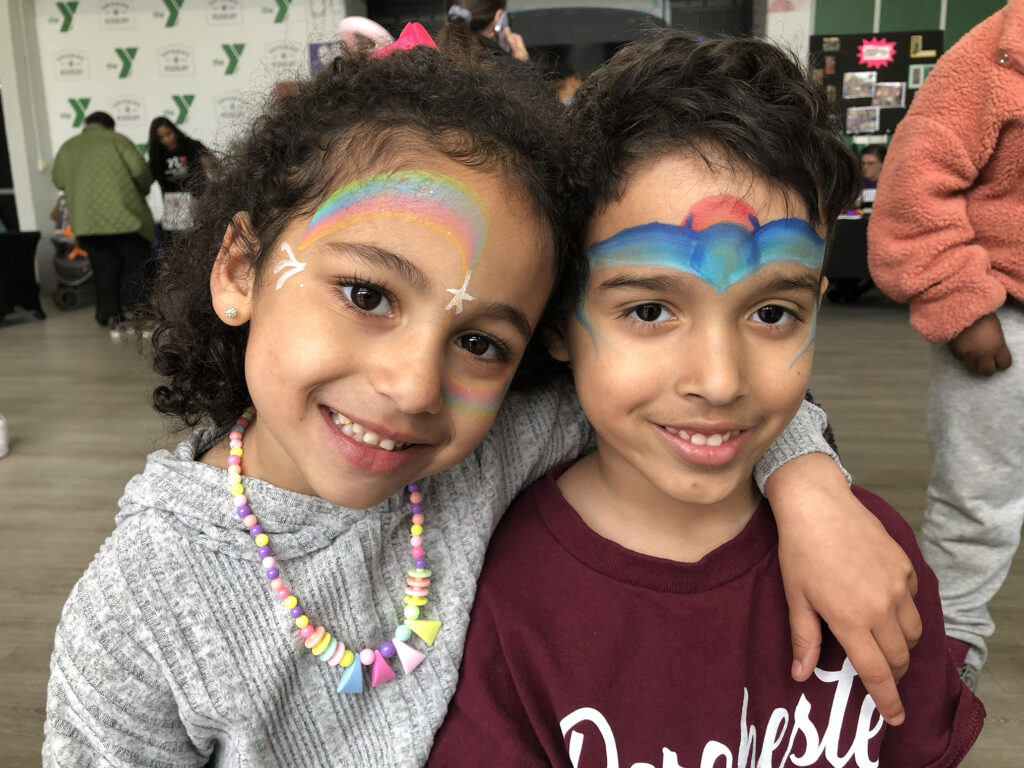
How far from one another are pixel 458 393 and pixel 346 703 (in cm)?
34

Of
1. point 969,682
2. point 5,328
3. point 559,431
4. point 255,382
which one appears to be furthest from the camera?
point 5,328

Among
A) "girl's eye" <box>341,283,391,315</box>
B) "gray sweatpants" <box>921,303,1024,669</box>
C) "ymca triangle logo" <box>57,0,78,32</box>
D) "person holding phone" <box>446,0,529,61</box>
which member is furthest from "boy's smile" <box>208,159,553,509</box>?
"ymca triangle logo" <box>57,0,78,32</box>

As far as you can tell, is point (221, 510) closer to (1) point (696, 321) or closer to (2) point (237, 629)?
(2) point (237, 629)

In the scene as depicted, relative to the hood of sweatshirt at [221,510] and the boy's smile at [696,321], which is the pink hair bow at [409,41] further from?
the hood of sweatshirt at [221,510]

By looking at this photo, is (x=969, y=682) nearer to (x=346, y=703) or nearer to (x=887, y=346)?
(x=346, y=703)

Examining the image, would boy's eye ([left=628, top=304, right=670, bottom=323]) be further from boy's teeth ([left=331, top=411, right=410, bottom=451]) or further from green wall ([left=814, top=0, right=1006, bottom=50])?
green wall ([left=814, top=0, right=1006, bottom=50])

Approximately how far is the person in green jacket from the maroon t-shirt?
4990 millimetres

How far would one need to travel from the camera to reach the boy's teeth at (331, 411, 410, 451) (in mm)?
746

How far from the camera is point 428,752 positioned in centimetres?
81

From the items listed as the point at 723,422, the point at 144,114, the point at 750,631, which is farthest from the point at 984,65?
the point at 144,114

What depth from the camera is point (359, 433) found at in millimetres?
749

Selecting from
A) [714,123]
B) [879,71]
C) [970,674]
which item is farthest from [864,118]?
[714,123]

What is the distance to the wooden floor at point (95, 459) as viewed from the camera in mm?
1631

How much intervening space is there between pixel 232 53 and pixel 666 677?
8.03 meters
